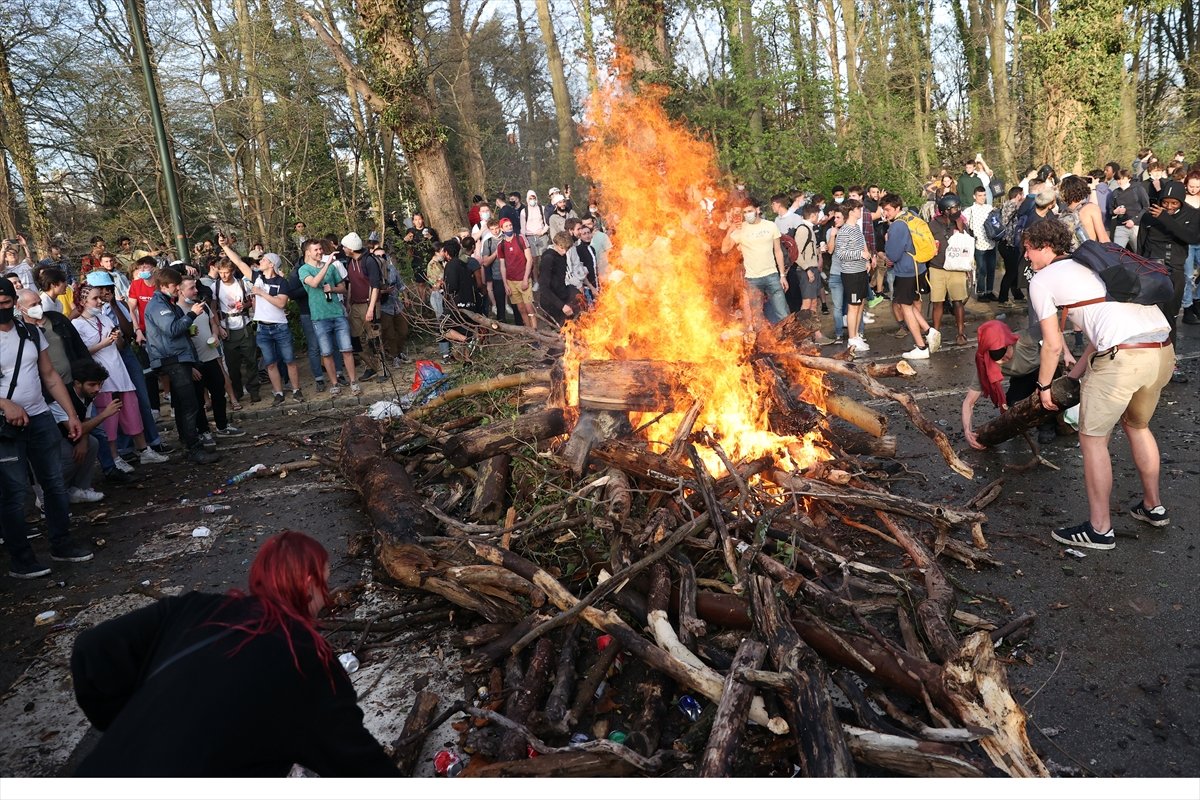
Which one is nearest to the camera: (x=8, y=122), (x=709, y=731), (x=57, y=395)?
(x=709, y=731)

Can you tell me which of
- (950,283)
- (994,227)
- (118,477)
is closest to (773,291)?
(950,283)

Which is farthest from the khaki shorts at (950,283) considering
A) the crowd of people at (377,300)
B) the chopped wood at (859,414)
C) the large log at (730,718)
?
the large log at (730,718)

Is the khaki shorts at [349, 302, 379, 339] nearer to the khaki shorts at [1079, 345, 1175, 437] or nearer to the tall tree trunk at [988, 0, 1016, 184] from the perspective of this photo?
the khaki shorts at [1079, 345, 1175, 437]

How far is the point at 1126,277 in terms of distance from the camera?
487 centimetres

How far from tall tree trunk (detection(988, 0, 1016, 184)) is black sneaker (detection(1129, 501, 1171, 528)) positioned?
853 inches

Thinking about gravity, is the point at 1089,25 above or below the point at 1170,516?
above

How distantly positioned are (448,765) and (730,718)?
132cm

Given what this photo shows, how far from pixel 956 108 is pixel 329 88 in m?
23.9

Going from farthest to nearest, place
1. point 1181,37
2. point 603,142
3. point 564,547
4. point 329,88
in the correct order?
point 1181,37, point 329,88, point 603,142, point 564,547

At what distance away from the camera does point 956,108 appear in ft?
101

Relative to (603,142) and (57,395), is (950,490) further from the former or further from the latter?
(57,395)

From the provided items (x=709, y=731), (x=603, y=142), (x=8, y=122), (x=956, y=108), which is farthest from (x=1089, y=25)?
(x=8, y=122)

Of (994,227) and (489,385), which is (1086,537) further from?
(994,227)

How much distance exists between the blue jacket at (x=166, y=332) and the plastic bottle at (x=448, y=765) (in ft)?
24.1
